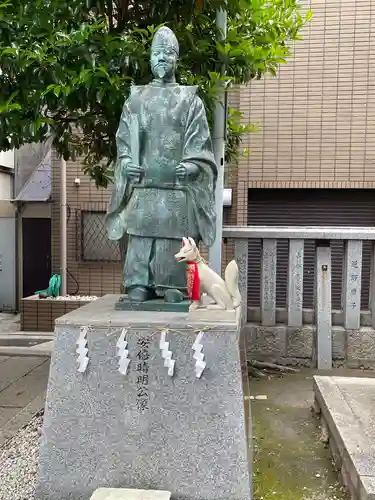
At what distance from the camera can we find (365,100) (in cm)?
812

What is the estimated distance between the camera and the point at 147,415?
2.86m

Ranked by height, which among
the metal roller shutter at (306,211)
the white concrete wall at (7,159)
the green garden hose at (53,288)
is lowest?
the green garden hose at (53,288)

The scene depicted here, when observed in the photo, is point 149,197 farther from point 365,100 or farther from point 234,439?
point 365,100

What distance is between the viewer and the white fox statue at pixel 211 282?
3.15 metres

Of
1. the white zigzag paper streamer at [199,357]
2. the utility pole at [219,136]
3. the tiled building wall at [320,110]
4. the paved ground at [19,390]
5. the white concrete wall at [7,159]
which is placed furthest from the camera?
the white concrete wall at [7,159]

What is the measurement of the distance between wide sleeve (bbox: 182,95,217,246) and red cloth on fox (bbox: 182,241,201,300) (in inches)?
15.5

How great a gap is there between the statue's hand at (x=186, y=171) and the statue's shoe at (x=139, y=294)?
0.89 m

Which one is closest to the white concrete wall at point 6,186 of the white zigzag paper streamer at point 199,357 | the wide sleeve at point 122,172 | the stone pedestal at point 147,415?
the wide sleeve at point 122,172

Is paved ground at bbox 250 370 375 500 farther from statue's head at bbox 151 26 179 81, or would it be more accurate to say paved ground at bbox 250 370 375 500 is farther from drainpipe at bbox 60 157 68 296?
drainpipe at bbox 60 157 68 296

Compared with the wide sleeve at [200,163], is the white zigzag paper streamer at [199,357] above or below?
below

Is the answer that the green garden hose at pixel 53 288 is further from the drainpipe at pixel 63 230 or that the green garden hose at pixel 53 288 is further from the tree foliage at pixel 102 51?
the tree foliage at pixel 102 51

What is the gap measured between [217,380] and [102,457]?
895 millimetres

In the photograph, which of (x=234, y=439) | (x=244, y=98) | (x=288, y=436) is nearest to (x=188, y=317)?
(x=234, y=439)

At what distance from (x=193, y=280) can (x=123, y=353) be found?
72 cm
